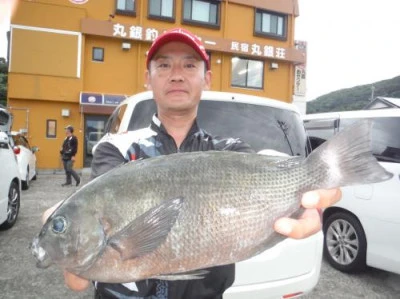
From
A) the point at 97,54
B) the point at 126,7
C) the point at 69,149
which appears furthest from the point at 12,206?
the point at 126,7

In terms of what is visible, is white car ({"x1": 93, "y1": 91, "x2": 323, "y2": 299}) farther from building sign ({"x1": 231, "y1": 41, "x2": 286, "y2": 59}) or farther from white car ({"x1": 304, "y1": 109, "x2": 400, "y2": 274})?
building sign ({"x1": 231, "y1": 41, "x2": 286, "y2": 59})

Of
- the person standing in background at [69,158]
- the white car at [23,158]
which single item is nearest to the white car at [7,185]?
the white car at [23,158]

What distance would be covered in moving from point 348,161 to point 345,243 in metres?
4.00

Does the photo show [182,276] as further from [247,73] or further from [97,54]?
[247,73]

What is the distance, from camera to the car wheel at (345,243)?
15.8 ft

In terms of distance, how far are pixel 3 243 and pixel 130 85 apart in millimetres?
14076

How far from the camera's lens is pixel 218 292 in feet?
6.57

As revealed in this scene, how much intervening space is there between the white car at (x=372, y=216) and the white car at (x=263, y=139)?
5.04ft

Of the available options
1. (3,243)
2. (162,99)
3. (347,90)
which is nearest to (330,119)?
(162,99)

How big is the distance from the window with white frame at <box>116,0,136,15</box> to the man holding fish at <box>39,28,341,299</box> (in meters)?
18.2

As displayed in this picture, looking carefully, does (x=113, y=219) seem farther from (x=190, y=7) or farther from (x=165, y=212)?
(x=190, y=7)

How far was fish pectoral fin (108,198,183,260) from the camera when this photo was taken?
135 cm

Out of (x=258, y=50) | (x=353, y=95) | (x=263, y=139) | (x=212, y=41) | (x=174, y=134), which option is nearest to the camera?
(x=174, y=134)

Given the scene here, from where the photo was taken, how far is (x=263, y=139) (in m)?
3.42
